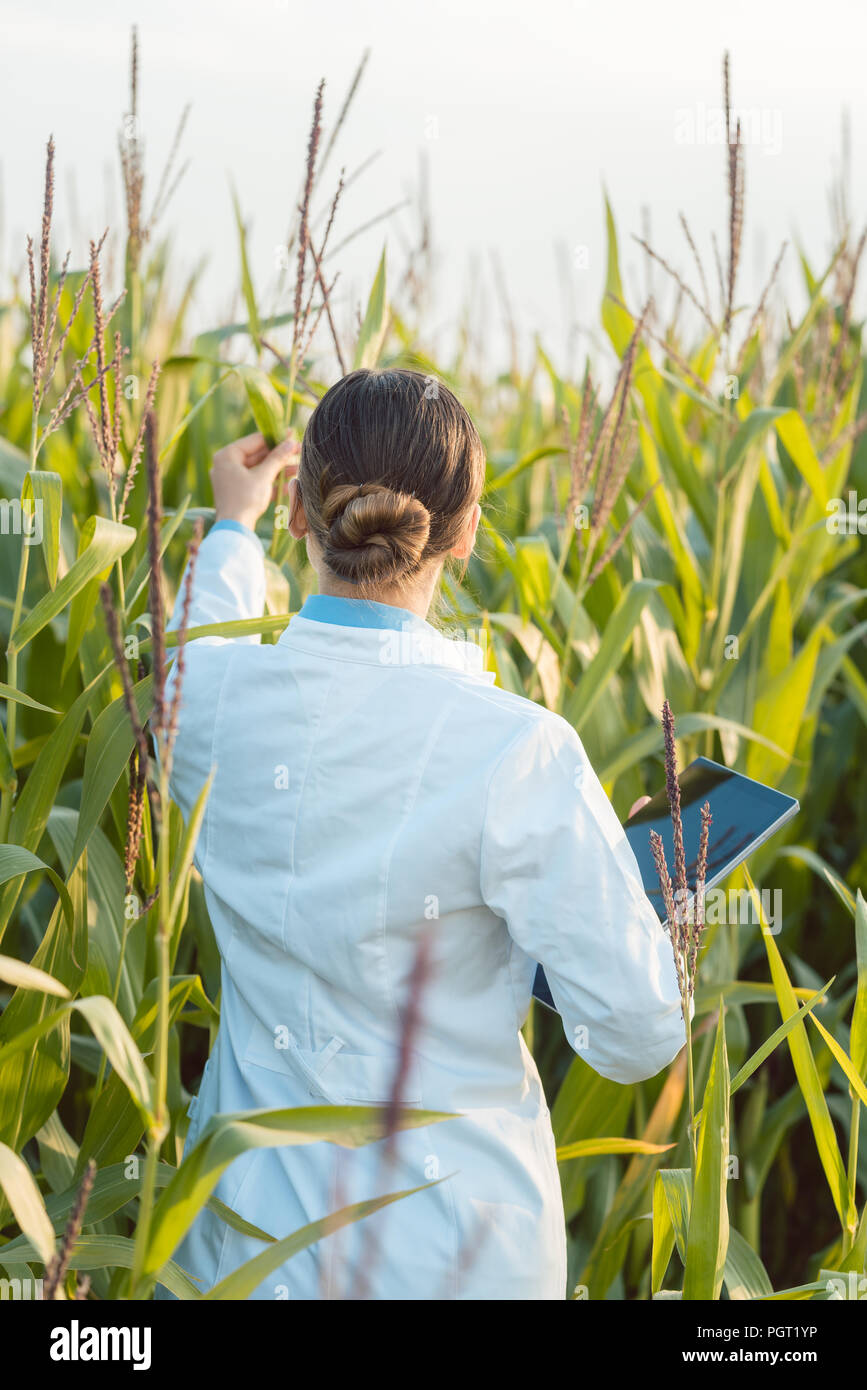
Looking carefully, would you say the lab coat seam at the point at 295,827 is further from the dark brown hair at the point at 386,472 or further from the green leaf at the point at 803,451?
the green leaf at the point at 803,451

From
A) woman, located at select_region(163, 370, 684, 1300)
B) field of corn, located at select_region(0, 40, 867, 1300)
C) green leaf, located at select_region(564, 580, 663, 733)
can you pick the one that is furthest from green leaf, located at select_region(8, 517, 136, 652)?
green leaf, located at select_region(564, 580, 663, 733)

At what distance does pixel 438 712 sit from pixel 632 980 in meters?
0.28

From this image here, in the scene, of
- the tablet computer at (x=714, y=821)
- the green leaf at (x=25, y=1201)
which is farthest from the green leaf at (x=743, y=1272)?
the green leaf at (x=25, y=1201)

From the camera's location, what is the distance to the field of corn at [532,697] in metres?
1.05

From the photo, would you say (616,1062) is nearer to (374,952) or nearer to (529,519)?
(374,952)

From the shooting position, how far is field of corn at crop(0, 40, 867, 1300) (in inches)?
41.5

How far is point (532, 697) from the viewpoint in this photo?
5.89ft

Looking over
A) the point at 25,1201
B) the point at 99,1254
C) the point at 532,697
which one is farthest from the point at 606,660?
the point at 25,1201

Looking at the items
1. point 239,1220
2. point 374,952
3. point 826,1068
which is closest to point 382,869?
point 374,952

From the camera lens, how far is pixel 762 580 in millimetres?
2213

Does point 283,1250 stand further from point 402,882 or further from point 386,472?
point 386,472

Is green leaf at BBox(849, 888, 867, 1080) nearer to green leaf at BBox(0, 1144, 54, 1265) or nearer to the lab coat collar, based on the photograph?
the lab coat collar

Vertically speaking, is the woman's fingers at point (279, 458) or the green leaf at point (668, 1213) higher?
the woman's fingers at point (279, 458)

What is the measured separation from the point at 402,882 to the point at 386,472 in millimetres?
373
